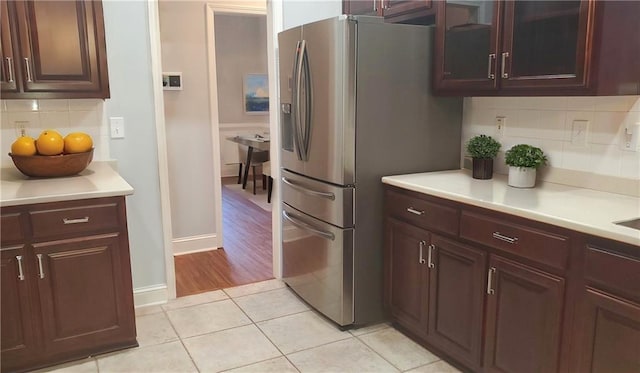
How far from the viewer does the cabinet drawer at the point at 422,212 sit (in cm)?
231

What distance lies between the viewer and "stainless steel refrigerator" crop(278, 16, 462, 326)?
2.61 meters

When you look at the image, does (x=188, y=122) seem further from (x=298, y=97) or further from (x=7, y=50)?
(x=7, y=50)

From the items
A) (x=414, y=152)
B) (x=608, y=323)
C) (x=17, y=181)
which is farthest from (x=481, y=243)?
(x=17, y=181)

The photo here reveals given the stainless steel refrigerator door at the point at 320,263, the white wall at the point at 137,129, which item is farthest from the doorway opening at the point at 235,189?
the stainless steel refrigerator door at the point at 320,263

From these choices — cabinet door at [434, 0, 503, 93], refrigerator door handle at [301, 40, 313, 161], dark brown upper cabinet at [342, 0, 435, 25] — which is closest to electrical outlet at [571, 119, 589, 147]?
cabinet door at [434, 0, 503, 93]

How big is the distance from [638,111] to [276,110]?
7.00 feet

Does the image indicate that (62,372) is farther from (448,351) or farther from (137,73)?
(448,351)

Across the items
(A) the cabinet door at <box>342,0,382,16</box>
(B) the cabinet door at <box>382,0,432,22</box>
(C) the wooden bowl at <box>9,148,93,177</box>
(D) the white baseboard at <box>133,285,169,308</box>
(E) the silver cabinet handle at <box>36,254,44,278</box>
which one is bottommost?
(D) the white baseboard at <box>133,285,169,308</box>

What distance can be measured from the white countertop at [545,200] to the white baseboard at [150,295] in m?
1.64

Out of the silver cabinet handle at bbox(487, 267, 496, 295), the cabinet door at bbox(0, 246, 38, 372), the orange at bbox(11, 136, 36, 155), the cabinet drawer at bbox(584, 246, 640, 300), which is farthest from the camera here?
the orange at bbox(11, 136, 36, 155)

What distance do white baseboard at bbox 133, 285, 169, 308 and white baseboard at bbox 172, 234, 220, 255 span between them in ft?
3.20

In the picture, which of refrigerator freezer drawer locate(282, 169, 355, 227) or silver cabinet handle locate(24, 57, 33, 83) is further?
refrigerator freezer drawer locate(282, 169, 355, 227)

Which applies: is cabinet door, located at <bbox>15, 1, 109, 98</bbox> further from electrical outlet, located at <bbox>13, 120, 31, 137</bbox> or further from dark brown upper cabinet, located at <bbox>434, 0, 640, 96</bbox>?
dark brown upper cabinet, located at <bbox>434, 0, 640, 96</bbox>

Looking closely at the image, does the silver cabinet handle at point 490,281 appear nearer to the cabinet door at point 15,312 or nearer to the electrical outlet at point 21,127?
the cabinet door at point 15,312
